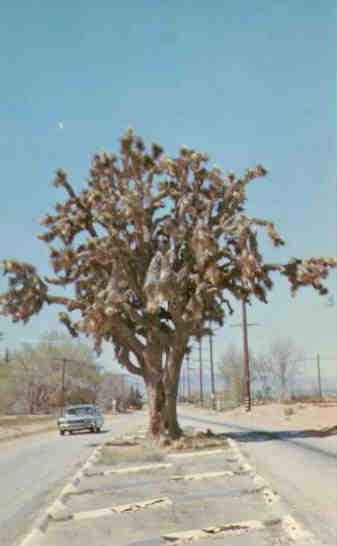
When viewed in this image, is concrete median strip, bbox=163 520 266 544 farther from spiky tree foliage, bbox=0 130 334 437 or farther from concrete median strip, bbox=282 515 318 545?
spiky tree foliage, bbox=0 130 334 437

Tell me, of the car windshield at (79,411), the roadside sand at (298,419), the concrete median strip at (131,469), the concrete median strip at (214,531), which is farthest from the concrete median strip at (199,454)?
the car windshield at (79,411)

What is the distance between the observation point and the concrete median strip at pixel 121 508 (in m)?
8.79

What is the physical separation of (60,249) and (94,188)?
8.40 feet

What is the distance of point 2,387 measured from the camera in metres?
71.9

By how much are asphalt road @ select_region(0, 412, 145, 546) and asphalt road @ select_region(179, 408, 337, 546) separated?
3854 millimetres

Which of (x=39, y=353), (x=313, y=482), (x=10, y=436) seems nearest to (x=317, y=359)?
(x=39, y=353)

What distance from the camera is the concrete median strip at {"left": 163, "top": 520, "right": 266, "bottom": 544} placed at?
7.14 metres

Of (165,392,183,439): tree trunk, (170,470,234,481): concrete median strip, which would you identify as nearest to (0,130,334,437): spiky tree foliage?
(165,392,183,439): tree trunk

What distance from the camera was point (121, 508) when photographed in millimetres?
9242

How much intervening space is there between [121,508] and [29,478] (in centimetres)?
535

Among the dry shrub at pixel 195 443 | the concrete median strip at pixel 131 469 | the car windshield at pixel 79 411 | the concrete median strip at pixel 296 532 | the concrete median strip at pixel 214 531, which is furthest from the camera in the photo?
the car windshield at pixel 79 411

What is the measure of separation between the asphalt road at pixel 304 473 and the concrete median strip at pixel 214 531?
66cm

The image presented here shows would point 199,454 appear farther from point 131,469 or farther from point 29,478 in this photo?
point 29,478

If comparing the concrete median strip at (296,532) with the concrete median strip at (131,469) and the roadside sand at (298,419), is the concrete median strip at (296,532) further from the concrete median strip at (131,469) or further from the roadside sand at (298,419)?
the roadside sand at (298,419)
